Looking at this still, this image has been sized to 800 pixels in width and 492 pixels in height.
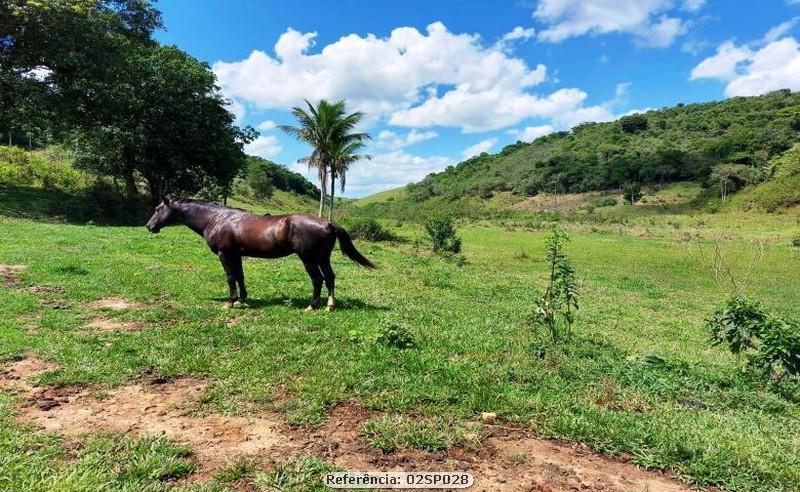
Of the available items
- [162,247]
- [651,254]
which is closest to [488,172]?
[651,254]

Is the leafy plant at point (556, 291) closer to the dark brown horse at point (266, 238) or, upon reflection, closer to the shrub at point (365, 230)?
the dark brown horse at point (266, 238)

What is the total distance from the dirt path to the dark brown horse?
4117 millimetres

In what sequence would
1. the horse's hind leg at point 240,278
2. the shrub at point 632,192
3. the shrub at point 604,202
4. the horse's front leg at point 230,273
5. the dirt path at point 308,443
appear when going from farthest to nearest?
the shrub at point 604,202, the shrub at point 632,192, the horse's hind leg at point 240,278, the horse's front leg at point 230,273, the dirt path at point 308,443

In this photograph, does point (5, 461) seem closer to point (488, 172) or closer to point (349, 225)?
point (349, 225)

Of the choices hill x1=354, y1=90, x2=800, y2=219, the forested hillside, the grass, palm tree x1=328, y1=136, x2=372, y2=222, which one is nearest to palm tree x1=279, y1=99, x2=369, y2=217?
palm tree x1=328, y1=136, x2=372, y2=222

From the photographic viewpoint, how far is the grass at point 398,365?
13.3ft

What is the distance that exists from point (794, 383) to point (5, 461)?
27.7ft

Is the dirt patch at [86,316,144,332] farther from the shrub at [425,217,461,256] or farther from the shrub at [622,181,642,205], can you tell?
the shrub at [622,181,642,205]

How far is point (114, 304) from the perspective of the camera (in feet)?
28.7

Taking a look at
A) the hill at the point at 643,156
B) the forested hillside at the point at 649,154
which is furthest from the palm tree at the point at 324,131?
the forested hillside at the point at 649,154

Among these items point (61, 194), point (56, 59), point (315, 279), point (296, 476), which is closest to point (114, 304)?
point (315, 279)

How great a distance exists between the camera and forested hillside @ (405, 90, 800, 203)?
91.1 metres

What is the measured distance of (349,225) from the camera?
102 feet

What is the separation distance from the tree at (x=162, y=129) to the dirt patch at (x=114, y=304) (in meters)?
19.8
